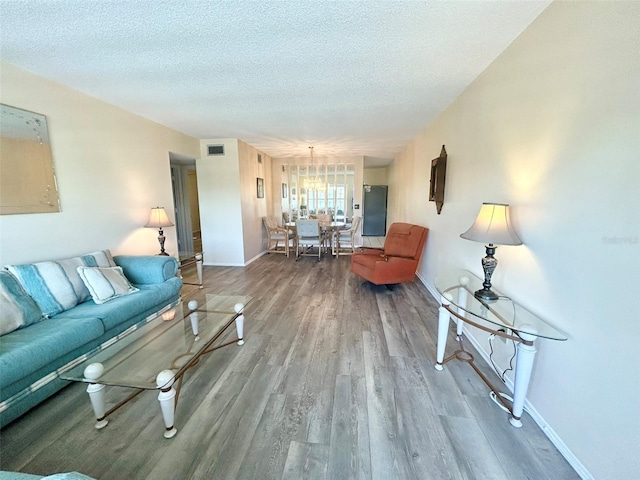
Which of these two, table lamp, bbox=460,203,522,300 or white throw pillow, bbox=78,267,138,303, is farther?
white throw pillow, bbox=78,267,138,303

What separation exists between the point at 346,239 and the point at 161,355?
529 cm

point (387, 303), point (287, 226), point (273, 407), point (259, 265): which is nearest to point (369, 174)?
point (287, 226)

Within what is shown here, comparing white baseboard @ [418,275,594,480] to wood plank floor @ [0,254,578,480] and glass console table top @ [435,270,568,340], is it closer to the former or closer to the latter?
wood plank floor @ [0,254,578,480]

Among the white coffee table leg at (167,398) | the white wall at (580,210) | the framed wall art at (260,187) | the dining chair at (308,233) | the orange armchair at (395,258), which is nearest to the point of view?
the white wall at (580,210)

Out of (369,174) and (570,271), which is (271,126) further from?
(369,174)

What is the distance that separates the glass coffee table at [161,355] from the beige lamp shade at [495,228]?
1.92 m

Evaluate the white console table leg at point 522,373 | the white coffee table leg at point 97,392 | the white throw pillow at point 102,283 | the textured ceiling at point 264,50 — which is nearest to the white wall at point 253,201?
the textured ceiling at point 264,50

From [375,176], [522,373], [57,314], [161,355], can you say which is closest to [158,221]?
[57,314]

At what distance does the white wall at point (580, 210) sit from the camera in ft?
3.41

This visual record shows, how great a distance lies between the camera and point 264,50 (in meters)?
1.89

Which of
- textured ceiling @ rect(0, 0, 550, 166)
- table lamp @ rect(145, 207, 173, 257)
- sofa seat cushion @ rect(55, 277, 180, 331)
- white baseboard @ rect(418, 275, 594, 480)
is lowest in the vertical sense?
white baseboard @ rect(418, 275, 594, 480)

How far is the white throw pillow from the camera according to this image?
2.17 m

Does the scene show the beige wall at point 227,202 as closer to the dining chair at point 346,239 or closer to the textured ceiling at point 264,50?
the textured ceiling at point 264,50

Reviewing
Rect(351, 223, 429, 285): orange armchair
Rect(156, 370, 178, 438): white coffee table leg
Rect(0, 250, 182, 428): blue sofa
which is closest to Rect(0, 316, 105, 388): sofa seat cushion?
Rect(0, 250, 182, 428): blue sofa
